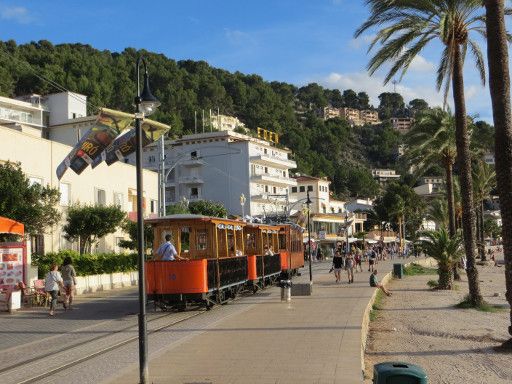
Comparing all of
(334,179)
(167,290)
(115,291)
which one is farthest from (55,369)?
(334,179)

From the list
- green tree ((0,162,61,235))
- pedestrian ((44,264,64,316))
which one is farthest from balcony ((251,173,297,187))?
pedestrian ((44,264,64,316))

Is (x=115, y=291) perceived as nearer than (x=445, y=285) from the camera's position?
No

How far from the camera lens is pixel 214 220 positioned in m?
20.0

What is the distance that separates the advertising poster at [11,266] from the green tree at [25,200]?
3.52 metres

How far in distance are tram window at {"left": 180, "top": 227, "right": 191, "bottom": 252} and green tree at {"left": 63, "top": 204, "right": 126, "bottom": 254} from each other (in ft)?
45.2

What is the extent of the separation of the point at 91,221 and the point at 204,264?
16.7m

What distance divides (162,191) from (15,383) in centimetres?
2547

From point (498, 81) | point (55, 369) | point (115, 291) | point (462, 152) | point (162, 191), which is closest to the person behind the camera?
point (55, 369)

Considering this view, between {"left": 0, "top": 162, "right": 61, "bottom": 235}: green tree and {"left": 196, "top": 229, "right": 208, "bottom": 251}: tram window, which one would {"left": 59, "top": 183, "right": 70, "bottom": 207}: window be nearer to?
{"left": 0, "top": 162, "right": 61, "bottom": 235}: green tree

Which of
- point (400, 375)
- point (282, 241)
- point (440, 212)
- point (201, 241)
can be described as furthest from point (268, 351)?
point (440, 212)

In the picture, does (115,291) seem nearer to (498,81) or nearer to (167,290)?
(167,290)

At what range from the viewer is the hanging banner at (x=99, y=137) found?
20.6 meters

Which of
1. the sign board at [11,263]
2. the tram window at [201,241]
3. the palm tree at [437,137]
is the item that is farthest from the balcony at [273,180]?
the tram window at [201,241]

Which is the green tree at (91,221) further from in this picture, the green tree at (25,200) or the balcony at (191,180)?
the balcony at (191,180)
